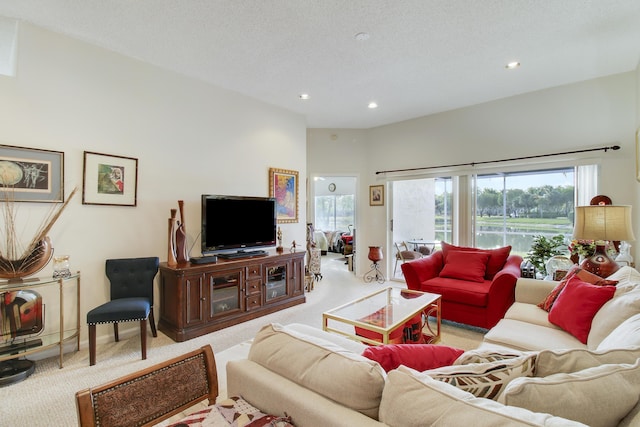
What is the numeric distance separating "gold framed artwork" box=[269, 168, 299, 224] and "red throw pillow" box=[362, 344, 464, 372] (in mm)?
3586

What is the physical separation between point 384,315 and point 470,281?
1533 mm

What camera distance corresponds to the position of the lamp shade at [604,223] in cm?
258

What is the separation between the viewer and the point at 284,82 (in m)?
3.83

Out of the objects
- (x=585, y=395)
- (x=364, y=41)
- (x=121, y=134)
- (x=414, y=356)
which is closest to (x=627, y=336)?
(x=585, y=395)

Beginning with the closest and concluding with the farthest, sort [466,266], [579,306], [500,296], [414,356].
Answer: [414,356] < [579,306] < [500,296] < [466,266]

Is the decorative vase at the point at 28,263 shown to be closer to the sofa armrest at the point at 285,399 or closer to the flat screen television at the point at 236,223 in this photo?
the flat screen television at the point at 236,223

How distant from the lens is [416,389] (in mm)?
872

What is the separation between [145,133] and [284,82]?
1745mm

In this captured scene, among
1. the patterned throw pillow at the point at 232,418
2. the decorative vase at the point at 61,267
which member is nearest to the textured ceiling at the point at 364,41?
the decorative vase at the point at 61,267

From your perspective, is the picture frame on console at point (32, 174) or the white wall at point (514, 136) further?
the white wall at point (514, 136)

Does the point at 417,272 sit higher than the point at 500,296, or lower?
higher

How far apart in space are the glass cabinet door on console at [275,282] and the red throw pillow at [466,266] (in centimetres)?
207

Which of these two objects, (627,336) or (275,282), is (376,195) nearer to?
(275,282)

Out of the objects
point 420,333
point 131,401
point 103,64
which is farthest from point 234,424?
point 103,64
